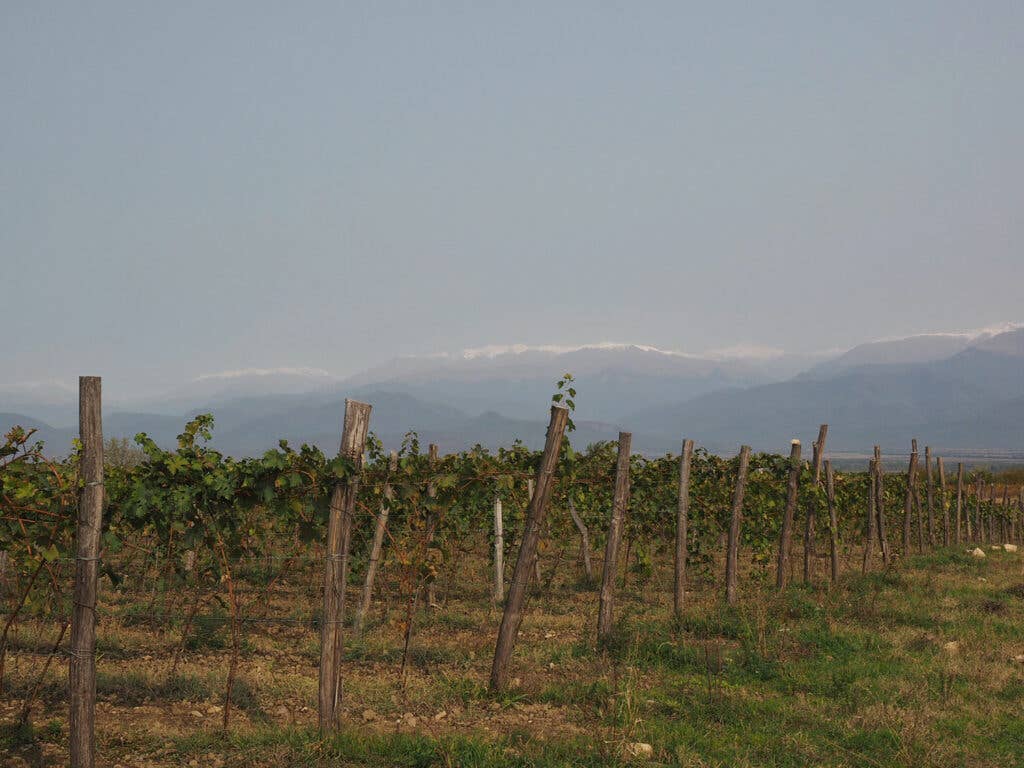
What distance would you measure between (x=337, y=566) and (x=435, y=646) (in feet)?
11.4

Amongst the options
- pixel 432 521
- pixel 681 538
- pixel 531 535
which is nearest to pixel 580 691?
pixel 531 535

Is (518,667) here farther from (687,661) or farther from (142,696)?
(142,696)

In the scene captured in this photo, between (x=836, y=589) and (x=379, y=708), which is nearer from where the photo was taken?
(x=379, y=708)

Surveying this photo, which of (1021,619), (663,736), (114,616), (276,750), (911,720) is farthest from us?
(1021,619)

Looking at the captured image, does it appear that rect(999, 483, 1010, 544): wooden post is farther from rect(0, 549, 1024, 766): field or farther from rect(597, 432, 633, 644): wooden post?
rect(597, 432, 633, 644): wooden post

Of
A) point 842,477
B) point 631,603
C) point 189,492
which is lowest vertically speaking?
point 631,603

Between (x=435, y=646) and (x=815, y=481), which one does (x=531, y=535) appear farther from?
Answer: (x=815, y=481)

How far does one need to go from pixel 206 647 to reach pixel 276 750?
3.74 metres

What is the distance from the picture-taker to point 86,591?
5465mm

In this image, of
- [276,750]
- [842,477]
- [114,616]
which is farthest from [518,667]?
[842,477]

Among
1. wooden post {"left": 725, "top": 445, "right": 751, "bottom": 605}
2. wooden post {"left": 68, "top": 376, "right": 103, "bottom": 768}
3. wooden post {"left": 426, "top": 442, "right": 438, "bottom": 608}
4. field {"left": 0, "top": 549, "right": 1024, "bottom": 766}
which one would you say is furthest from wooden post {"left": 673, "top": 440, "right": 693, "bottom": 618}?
wooden post {"left": 68, "top": 376, "right": 103, "bottom": 768}

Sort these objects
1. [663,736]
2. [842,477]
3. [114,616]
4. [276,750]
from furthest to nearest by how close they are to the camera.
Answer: [842,477], [114,616], [663,736], [276,750]

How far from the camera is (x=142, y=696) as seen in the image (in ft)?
23.7

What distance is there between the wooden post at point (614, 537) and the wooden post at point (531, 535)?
1595 millimetres
